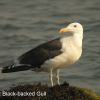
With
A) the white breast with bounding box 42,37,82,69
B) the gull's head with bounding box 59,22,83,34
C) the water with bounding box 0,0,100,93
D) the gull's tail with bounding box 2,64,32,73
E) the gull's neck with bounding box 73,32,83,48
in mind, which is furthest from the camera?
the water with bounding box 0,0,100,93

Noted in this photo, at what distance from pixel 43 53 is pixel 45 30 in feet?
31.1

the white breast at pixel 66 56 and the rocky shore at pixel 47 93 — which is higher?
the white breast at pixel 66 56

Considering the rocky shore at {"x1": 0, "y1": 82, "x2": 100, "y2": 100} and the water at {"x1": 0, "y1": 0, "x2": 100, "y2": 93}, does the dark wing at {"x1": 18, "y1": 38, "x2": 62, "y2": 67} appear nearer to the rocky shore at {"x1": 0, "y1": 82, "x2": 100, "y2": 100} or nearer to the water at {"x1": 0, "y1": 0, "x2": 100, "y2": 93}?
the rocky shore at {"x1": 0, "y1": 82, "x2": 100, "y2": 100}

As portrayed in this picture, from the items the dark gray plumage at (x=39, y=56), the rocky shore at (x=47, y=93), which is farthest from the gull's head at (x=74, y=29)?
the rocky shore at (x=47, y=93)

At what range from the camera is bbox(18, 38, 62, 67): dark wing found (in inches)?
484

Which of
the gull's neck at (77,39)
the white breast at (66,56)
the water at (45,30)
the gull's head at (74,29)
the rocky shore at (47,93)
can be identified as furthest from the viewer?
the water at (45,30)

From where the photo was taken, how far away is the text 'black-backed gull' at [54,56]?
12008 mm

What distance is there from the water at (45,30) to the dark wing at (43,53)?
3.75 m

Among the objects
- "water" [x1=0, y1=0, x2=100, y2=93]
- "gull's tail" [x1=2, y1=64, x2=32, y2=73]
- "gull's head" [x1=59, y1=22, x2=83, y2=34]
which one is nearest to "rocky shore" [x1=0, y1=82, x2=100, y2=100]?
"gull's tail" [x1=2, y1=64, x2=32, y2=73]

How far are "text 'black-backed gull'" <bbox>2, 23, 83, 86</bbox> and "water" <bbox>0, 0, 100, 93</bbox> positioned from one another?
3.61 meters

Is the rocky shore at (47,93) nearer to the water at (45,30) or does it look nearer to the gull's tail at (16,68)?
the gull's tail at (16,68)

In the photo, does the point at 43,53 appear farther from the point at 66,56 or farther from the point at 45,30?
the point at 45,30

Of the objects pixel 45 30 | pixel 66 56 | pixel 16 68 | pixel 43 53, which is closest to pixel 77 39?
pixel 66 56

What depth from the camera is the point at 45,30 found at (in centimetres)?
2183
